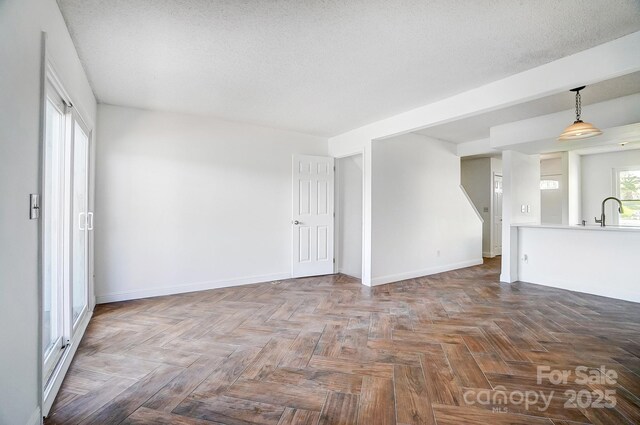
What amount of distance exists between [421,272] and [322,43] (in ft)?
13.2

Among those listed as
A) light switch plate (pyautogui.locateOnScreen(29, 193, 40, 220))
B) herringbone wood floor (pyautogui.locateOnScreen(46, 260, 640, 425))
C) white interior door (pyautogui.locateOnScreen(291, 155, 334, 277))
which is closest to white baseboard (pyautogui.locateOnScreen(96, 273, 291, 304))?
herringbone wood floor (pyautogui.locateOnScreen(46, 260, 640, 425))

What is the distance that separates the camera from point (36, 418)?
4.69ft

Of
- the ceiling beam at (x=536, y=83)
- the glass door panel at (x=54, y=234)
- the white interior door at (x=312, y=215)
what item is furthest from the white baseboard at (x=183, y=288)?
the ceiling beam at (x=536, y=83)

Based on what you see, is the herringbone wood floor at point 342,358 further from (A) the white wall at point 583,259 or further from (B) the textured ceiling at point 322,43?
(B) the textured ceiling at point 322,43

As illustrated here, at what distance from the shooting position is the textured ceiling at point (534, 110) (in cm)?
303

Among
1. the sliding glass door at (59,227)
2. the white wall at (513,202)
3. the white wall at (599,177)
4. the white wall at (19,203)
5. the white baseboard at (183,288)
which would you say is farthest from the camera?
the white wall at (599,177)

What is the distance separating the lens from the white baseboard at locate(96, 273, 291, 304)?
3510mm

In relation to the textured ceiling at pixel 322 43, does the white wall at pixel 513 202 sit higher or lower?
lower

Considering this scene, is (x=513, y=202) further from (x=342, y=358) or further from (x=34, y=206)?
(x=34, y=206)

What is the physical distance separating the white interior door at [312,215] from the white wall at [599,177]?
19.7 ft

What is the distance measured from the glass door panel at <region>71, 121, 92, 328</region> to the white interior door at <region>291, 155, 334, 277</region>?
264cm

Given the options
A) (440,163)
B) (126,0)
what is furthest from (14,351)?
(440,163)

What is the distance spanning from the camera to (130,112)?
3625 millimetres

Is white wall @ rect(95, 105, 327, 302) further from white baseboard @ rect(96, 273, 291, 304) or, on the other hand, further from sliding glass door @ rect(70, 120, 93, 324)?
sliding glass door @ rect(70, 120, 93, 324)
